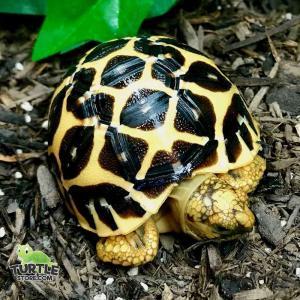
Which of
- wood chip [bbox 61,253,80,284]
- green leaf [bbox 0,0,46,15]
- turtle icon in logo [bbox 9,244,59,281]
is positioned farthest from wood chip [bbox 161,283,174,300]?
green leaf [bbox 0,0,46,15]

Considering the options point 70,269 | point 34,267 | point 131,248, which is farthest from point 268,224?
point 34,267

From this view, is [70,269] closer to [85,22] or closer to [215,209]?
[215,209]

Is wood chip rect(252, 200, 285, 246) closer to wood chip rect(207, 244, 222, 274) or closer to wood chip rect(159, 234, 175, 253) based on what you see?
wood chip rect(207, 244, 222, 274)

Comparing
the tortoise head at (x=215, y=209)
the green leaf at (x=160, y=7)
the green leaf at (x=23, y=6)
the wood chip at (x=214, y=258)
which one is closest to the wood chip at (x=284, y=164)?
the tortoise head at (x=215, y=209)

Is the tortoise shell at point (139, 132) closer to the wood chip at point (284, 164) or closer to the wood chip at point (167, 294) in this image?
the wood chip at point (284, 164)

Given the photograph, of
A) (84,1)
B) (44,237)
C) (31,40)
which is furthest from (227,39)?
(44,237)

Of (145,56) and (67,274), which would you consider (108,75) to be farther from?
(67,274)
